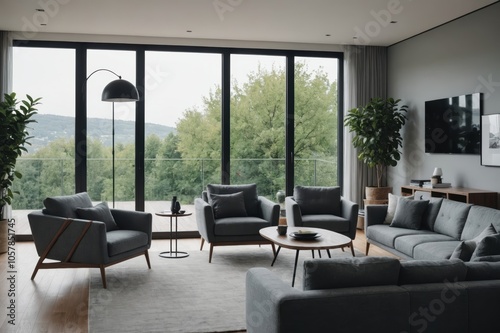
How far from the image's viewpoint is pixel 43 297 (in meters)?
4.79

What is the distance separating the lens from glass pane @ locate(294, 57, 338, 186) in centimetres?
832

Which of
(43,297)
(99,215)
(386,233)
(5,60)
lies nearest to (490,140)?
(386,233)

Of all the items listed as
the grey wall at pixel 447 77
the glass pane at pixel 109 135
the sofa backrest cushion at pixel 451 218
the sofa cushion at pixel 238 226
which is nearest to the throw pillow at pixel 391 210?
the sofa backrest cushion at pixel 451 218

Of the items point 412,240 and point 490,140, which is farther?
point 490,140

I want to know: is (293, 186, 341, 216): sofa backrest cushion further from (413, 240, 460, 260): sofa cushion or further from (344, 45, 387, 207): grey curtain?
(413, 240, 460, 260): sofa cushion

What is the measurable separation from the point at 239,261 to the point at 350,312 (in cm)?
354

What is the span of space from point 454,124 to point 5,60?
6.15 m

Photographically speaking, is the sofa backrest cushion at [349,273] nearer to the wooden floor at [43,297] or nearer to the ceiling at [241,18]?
the wooden floor at [43,297]

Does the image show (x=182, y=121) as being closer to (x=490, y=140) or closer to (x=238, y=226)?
(x=238, y=226)

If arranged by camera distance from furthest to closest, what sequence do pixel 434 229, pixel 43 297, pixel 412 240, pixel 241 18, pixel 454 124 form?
pixel 454 124, pixel 241 18, pixel 434 229, pixel 412 240, pixel 43 297

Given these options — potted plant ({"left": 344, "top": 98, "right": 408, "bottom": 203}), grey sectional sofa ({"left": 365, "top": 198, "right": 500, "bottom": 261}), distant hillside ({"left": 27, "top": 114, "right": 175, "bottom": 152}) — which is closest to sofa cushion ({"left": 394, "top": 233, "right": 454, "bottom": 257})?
grey sectional sofa ({"left": 365, "top": 198, "right": 500, "bottom": 261})

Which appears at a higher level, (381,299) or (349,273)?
(349,273)

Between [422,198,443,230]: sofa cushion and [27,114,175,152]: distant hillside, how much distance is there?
393 centimetres

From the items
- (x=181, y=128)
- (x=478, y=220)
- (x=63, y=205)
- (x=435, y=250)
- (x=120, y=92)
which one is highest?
(x=120, y=92)
